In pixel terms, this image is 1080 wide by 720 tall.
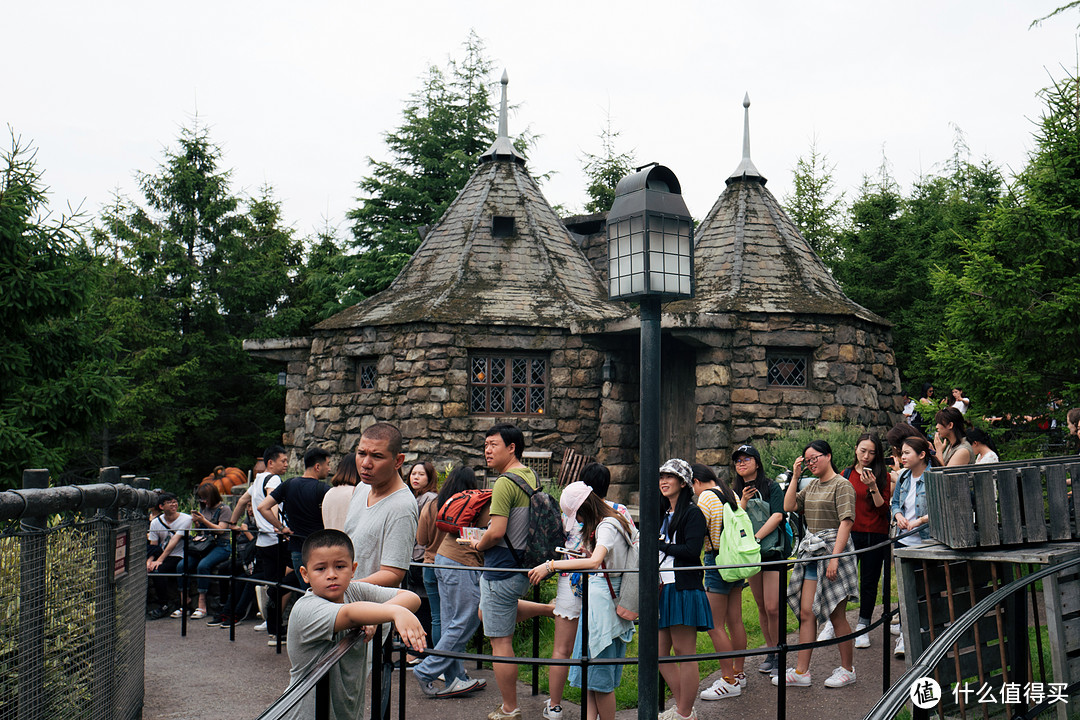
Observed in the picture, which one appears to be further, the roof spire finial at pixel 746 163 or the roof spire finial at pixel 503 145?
the roof spire finial at pixel 503 145

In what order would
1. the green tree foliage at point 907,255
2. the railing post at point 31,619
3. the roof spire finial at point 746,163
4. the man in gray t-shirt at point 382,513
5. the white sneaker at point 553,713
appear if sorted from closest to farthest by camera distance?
the man in gray t-shirt at point 382,513 < the railing post at point 31,619 < the white sneaker at point 553,713 < the roof spire finial at point 746,163 < the green tree foliage at point 907,255

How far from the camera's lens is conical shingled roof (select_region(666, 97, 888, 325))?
14211 millimetres

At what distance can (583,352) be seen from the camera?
14.8 metres

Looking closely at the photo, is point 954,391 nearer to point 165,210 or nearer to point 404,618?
point 404,618

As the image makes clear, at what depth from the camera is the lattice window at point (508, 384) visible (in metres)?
14.7

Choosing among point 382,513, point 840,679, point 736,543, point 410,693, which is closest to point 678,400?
point 840,679

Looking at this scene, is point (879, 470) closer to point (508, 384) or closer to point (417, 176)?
point (508, 384)

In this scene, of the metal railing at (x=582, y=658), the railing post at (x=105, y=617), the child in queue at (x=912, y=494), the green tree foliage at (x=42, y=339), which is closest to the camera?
the metal railing at (x=582, y=658)

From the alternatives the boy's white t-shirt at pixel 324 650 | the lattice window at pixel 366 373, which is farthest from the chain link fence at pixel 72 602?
the lattice window at pixel 366 373

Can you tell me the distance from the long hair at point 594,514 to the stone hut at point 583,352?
852 cm

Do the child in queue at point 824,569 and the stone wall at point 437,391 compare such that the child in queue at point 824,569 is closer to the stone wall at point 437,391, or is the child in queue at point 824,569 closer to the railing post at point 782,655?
the railing post at point 782,655

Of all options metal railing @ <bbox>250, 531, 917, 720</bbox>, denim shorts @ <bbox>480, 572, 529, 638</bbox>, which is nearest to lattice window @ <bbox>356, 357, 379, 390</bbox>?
metal railing @ <bbox>250, 531, 917, 720</bbox>

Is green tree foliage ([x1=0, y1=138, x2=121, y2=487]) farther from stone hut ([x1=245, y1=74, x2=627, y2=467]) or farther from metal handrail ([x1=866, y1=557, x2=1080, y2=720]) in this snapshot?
metal handrail ([x1=866, y1=557, x2=1080, y2=720])

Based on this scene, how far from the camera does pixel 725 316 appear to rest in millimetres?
13648
